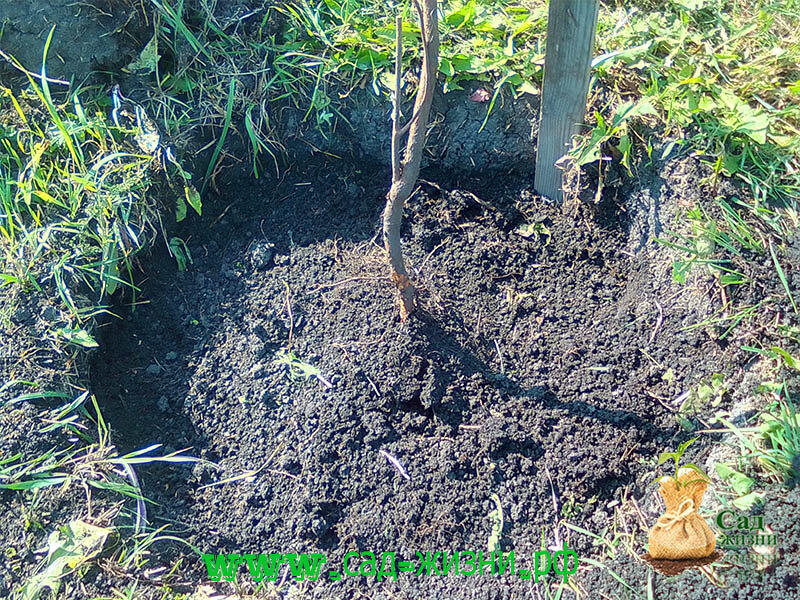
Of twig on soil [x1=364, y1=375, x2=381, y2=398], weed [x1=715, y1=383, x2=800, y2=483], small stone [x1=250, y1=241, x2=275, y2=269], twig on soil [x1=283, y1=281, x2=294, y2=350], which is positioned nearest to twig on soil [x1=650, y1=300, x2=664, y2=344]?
weed [x1=715, y1=383, x2=800, y2=483]

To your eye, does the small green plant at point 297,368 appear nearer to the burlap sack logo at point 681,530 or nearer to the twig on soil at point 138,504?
the twig on soil at point 138,504

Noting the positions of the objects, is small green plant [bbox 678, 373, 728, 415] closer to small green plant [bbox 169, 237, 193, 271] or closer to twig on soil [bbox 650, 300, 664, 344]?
twig on soil [bbox 650, 300, 664, 344]

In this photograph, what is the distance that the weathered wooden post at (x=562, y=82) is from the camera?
5.53ft

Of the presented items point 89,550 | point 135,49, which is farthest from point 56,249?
point 89,550

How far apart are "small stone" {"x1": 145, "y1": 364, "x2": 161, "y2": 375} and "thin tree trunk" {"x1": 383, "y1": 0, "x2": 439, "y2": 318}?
0.75m

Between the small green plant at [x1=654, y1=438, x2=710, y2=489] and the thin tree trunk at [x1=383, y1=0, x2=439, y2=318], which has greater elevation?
the thin tree trunk at [x1=383, y1=0, x2=439, y2=318]

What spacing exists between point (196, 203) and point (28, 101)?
68 cm

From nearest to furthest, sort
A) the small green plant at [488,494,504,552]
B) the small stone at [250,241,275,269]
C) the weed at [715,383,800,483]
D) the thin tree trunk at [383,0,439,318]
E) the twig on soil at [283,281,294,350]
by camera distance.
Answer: the thin tree trunk at [383,0,439,318], the weed at [715,383,800,483], the small green plant at [488,494,504,552], the twig on soil at [283,281,294,350], the small stone at [250,241,275,269]

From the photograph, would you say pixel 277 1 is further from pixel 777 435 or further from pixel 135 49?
pixel 777 435

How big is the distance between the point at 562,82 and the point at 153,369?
4.80 ft

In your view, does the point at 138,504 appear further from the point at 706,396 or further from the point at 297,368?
the point at 706,396

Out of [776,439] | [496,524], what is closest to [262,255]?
[496,524]

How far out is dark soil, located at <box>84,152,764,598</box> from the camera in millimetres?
1662

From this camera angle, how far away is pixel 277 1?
7.18 feet
